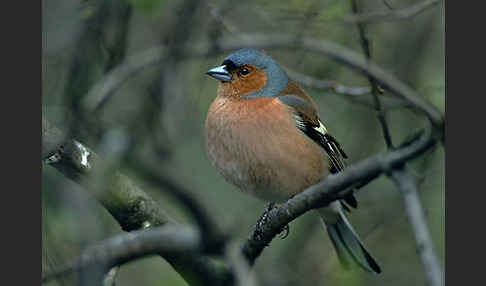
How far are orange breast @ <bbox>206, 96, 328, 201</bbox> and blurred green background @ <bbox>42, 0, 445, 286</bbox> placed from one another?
0.32 meters

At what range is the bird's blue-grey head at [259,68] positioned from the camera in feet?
17.0

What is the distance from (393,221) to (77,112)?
386 centimetres

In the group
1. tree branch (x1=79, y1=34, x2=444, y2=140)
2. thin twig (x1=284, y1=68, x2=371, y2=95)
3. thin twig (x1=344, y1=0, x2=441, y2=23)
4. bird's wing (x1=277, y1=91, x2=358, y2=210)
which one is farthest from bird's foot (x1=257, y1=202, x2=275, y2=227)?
thin twig (x1=344, y1=0, x2=441, y2=23)

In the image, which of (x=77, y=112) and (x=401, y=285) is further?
(x=401, y=285)

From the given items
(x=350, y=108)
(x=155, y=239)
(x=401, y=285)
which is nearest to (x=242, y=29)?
(x=350, y=108)

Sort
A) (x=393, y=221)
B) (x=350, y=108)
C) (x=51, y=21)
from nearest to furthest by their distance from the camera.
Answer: (x=51, y=21) → (x=393, y=221) → (x=350, y=108)

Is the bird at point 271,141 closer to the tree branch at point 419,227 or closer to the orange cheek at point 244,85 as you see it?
the orange cheek at point 244,85

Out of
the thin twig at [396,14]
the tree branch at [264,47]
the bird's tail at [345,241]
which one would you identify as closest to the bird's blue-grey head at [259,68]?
the tree branch at [264,47]

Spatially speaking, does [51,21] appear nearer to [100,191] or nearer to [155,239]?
[100,191]

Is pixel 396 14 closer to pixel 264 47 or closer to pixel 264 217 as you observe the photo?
pixel 264 47

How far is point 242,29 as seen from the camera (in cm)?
695

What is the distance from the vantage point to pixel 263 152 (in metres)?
4.57

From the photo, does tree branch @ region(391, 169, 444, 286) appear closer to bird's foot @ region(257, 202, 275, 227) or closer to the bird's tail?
bird's foot @ region(257, 202, 275, 227)

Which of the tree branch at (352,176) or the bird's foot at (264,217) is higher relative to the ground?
the tree branch at (352,176)
